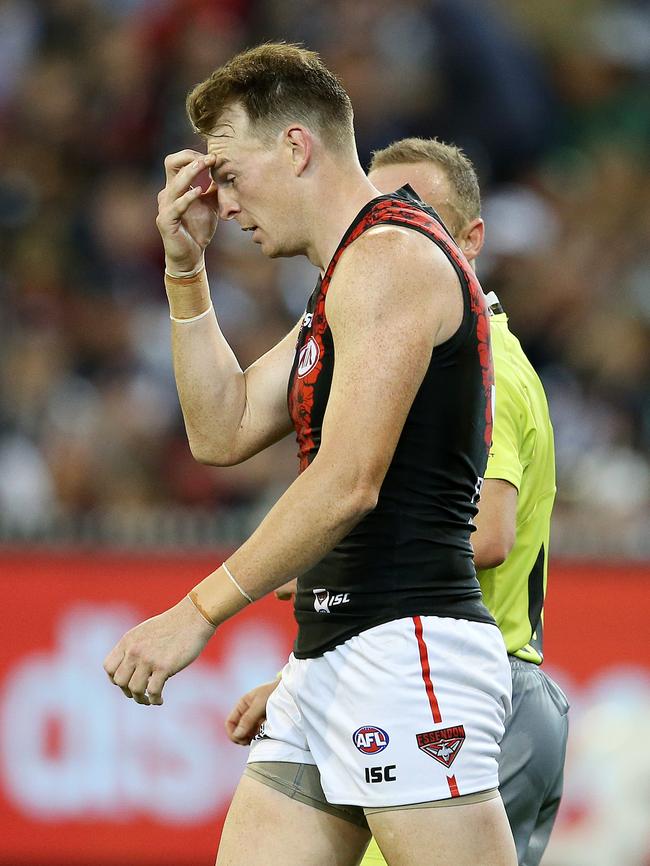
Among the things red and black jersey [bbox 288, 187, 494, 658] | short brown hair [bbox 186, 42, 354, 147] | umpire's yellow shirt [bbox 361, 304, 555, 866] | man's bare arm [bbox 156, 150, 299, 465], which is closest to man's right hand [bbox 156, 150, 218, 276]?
man's bare arm [bbox 156, 150, 299, 465]

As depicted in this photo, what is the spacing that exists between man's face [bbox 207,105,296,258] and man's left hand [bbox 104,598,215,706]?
88 cm

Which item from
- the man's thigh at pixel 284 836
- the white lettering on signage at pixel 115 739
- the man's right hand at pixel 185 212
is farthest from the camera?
the white lettering on signage at pixel 115 739

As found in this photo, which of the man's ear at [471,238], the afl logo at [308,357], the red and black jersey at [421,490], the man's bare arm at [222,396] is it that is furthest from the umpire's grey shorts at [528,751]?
the man's ear at [471,238]

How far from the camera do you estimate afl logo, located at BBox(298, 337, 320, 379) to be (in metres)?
3.16

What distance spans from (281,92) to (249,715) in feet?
4.97

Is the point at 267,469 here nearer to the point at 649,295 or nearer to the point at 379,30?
the point at 649,295

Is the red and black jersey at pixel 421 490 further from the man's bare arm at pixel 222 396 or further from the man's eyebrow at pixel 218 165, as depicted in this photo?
the man's bare arm at pixel 222 396

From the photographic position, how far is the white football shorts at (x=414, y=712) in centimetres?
296

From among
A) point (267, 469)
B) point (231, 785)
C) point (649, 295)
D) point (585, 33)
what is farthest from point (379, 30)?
point (231, 785)

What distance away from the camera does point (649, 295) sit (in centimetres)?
887

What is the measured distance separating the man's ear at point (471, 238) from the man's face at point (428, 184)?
0.09 ft

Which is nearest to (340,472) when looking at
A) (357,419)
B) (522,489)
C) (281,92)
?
(357,419)

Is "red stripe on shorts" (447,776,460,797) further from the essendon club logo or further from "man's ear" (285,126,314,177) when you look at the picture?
"man's ear" (285,126,314,177)

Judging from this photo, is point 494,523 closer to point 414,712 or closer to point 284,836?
point 414,712
